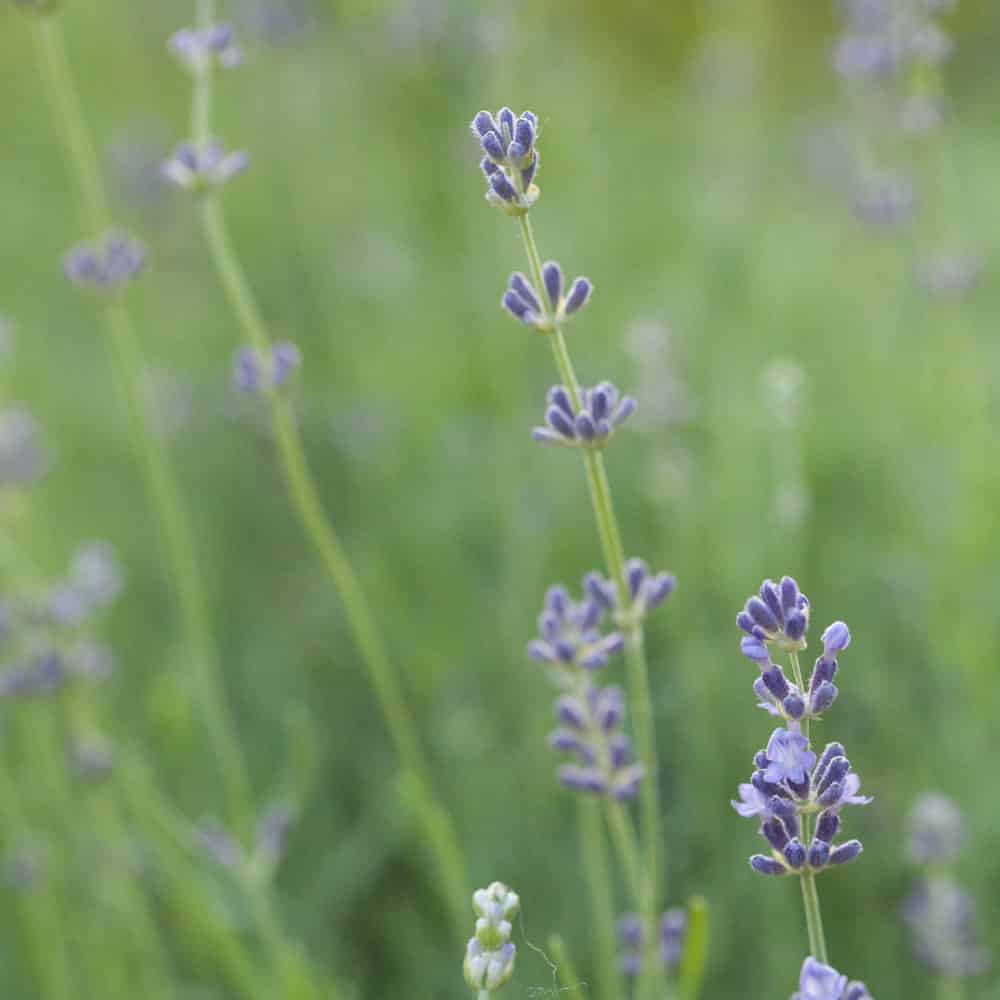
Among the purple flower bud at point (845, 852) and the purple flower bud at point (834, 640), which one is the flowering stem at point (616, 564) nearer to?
the purple flower bud at point (834, 640)

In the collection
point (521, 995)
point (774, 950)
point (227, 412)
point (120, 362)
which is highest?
point (227, 412)

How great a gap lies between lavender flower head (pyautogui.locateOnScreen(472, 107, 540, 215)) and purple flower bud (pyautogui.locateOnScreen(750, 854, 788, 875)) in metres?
0.62

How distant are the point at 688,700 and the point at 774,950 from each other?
0.66 metres

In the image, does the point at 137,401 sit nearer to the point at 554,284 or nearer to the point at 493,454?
the point at 554,284

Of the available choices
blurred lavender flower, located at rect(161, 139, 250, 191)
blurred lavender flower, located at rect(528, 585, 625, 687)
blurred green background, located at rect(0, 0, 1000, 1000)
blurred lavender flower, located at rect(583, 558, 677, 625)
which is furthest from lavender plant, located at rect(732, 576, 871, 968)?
blurred green background, located at rect(0, 0, 1000, 1000)

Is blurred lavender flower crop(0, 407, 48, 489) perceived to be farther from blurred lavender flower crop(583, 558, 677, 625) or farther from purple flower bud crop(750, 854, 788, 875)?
purple flower bud crop(750, 854, 788, 875)

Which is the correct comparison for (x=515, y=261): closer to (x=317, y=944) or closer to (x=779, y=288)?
(x=779, y=288)

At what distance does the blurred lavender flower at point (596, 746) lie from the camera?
1698mm

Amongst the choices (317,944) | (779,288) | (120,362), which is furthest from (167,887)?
(779,288)

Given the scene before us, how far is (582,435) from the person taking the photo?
141 cm

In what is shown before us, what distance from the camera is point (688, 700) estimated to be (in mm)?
3039

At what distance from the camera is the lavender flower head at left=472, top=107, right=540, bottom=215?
4.25 ft

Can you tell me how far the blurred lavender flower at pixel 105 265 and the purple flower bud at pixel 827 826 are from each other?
1.38 meters

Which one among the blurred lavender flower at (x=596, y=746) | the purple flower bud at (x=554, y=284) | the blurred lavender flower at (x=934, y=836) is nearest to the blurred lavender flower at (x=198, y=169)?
the purple flower bud at (x=554, y=284)
